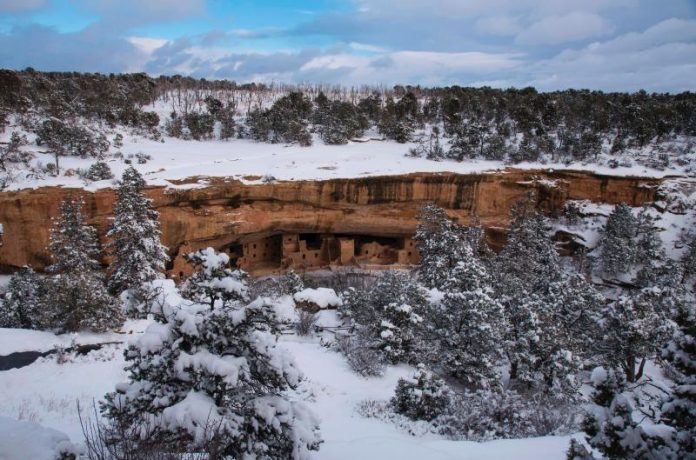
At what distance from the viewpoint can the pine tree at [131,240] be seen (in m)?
17.9

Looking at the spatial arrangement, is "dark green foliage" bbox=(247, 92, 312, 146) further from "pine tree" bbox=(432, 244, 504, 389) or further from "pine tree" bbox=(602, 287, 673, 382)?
"pine tree" bbox=(602, 287, 673, 382)

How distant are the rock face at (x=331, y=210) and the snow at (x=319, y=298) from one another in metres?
8.43

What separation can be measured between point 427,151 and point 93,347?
27383mm

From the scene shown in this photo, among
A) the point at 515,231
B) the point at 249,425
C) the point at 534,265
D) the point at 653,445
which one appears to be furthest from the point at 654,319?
the point at 249,425

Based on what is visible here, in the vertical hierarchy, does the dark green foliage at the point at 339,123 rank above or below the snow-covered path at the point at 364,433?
above

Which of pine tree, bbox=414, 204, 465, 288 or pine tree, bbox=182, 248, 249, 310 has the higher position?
pine tree, bbox=182, 248, 249, 310

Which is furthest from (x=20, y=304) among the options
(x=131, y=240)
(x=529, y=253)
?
(x=529, y=253)

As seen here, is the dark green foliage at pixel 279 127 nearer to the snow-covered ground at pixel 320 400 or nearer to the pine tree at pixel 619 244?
Result: the pine tree at pixel 619 244

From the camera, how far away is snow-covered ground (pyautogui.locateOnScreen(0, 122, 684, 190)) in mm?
24406

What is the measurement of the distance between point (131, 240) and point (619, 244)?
81.8 ft

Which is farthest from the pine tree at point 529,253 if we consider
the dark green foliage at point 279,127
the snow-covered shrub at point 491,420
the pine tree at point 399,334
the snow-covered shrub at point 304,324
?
the dark green foliage at point 279,127

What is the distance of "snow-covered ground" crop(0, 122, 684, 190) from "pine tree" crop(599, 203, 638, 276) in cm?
475

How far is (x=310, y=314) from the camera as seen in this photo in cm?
1802

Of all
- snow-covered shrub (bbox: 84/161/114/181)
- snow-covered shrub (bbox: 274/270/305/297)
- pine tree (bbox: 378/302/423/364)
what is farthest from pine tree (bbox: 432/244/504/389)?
snow-covered shrub (bbox: 84/161/114/181)
